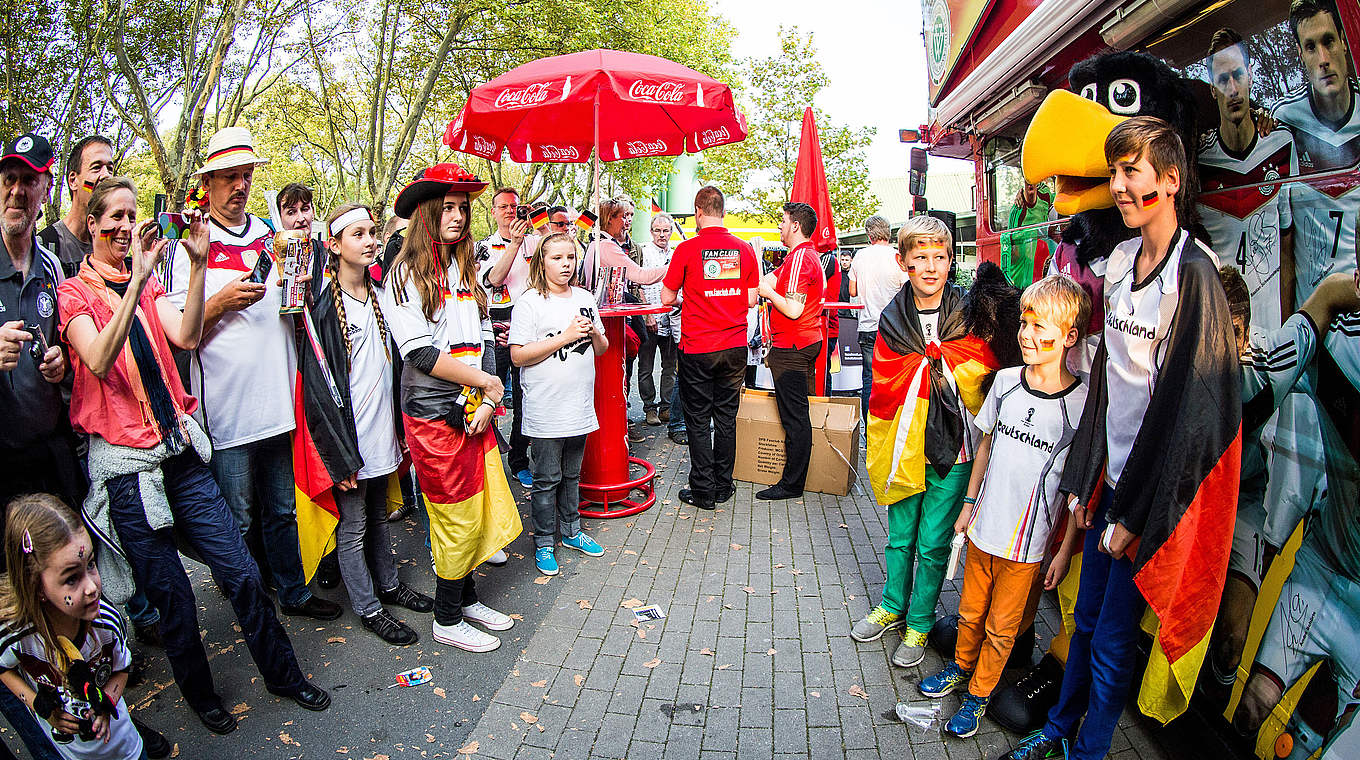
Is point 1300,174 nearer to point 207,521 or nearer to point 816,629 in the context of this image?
point 816,629

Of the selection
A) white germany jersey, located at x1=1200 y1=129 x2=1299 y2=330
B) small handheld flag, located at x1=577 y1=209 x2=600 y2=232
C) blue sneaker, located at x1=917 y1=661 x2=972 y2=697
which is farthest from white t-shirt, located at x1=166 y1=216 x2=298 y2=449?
white germany jersey, located at x1=1200 y1=129 x2=1299 y2=330

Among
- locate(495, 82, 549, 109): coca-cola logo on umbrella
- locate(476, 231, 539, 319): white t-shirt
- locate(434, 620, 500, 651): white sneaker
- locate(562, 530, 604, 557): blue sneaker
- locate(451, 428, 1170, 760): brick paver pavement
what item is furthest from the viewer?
locate(476, 231, 539, 319): white t-shirt

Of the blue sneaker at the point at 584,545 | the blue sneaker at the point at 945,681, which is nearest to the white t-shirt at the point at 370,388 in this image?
the blue sneaker at the point at 584,545

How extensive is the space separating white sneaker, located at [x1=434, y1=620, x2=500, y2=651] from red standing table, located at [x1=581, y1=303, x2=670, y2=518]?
71.1 inches

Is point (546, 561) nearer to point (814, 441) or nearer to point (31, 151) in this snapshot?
point (814, 441)

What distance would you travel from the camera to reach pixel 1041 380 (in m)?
2.96

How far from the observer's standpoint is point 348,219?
12.3 ft

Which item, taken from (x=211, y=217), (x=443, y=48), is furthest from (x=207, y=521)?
(x=443, y=48)

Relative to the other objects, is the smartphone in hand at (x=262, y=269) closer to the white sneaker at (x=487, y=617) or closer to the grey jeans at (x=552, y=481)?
the grey jeans at (x=552, y=481)

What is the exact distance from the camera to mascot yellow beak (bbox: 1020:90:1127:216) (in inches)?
106

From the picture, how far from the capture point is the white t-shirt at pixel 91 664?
7.31 ft

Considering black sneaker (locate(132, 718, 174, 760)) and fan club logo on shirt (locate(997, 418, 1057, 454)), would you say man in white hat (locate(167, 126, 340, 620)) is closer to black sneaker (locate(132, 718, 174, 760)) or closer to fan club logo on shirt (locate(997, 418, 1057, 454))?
black sneaker (locate(132, 718, 174, 760))

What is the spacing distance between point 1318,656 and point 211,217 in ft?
15.4

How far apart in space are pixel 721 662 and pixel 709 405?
2495 millimetres
